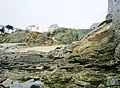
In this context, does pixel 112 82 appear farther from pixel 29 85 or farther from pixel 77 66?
pixel 77 66

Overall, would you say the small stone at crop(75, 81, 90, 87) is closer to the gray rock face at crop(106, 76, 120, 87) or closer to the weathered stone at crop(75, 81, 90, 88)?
the weathered stone at crop(75, 81, 90, 88)

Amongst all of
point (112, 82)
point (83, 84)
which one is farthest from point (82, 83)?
point (112, 82)

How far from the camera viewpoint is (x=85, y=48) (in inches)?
402

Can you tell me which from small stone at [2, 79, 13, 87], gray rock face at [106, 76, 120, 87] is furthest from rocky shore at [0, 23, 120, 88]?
small stone at [2, 79, 13, 87]

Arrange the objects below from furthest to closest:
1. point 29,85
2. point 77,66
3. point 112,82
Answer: point 77,66
point 29,85
point 112,82

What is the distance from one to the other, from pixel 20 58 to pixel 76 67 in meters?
3.04

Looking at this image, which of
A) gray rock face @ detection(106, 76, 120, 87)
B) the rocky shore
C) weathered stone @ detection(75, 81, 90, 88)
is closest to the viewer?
gray rock face @ detection(106, 76, 120, 87)

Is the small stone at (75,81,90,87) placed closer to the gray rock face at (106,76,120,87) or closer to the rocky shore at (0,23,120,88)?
the rocky shore at (0,23,120,88)

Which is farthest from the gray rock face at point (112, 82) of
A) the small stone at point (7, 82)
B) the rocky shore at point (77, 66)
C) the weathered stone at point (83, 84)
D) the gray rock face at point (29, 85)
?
the small stone at point (7, 82)

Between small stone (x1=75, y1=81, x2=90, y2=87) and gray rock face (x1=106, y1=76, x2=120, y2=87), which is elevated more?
gray rock face (x1=106, y1=76, x2=120, y2=87)

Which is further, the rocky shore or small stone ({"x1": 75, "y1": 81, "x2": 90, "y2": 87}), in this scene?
the rocky shore

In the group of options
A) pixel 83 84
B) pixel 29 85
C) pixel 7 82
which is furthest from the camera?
pixel 7 82

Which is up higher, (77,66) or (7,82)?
(77,66)

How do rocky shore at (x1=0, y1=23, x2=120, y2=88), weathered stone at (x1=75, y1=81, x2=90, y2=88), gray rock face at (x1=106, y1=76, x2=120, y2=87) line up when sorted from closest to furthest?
1. gray rock face at (x1=106, y1=76, x2=120, y2=87)
2. weathered stone at (x1=75, y1=81, x2=90, y2=88)
3. rocky shore at (x1=0, y1=23, x2=120, y2=88)
